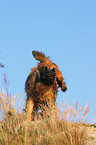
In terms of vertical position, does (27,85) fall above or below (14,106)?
above

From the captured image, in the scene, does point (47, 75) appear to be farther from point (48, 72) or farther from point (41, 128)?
point (41, 128)

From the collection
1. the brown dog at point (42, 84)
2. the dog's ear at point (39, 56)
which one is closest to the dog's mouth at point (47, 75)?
the brown dog at point (42, 84)

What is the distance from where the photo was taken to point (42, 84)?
7156 mm

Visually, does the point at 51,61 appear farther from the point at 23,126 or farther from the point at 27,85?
the point at 23,126

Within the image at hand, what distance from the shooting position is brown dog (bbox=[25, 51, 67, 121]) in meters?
7.05

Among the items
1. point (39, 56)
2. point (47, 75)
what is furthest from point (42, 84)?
point (39, 56)

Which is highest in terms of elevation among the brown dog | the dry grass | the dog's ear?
the dog's ear

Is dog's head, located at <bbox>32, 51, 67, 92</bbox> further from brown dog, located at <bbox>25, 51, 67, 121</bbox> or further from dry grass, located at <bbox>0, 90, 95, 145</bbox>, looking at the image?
dry grass, located at <bbox>0, 90, 95, 145</bbox>

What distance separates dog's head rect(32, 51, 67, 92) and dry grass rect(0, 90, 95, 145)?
1097 mm

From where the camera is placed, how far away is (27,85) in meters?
7.85

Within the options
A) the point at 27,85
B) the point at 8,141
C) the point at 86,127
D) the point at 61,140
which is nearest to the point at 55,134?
the point at 61,140

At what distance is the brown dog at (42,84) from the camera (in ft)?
23.1

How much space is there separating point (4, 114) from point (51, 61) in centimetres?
252

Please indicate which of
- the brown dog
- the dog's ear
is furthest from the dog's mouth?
the dog's ear
